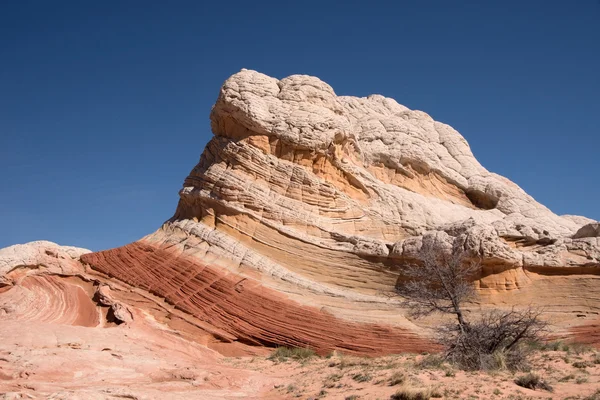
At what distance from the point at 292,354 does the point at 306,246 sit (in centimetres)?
486

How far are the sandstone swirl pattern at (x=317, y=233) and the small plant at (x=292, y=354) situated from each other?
49 centimetres

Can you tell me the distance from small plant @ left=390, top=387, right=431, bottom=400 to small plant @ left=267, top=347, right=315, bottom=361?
7264 mm

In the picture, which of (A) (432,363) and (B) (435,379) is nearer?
(B) (435,379)

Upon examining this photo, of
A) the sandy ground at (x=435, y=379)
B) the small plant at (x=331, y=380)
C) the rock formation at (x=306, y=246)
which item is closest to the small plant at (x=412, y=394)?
the sandy ground at (x=435, y=379)

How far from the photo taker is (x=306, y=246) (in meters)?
21.3

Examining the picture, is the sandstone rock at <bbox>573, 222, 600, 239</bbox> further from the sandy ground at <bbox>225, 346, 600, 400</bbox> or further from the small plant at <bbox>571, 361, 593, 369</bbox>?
the small plant at <bbox>571, 361, 593, 369</bbox>

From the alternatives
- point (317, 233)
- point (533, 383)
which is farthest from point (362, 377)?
point (317, 233)

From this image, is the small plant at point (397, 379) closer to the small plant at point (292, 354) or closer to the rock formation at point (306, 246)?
the small plant at point (292, 354)

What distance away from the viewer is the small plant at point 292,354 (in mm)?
17406

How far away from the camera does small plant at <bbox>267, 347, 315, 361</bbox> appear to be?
1741cm

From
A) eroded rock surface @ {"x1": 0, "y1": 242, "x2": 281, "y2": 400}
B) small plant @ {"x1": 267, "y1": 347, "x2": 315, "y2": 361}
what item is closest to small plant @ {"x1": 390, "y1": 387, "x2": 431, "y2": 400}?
eroded rock surface @ {"x1": 0, "y1": 242, "x2": 281, "y2": 400}

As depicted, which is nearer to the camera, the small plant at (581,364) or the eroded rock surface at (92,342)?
the eroded rock surface at (92,342)

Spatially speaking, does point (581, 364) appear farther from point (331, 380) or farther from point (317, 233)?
point (317, 233)

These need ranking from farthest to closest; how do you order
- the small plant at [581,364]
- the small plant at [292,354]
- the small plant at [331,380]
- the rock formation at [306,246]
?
the rock formation at [306,246] → the small plant at [292,354] → the small plant at [581,364] → the small plant at [331,380]
